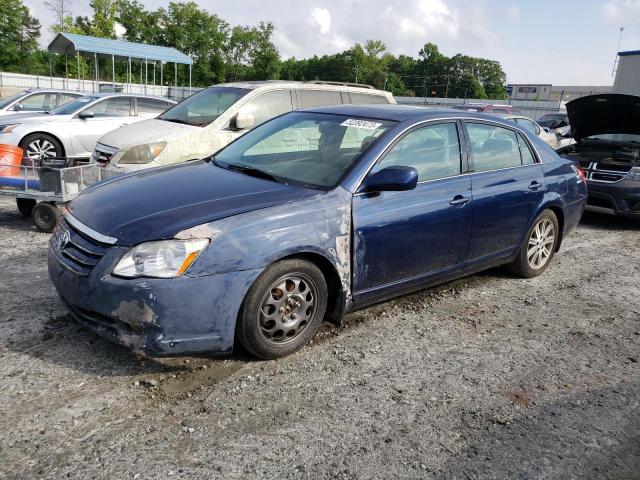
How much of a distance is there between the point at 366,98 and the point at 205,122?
2.80 m

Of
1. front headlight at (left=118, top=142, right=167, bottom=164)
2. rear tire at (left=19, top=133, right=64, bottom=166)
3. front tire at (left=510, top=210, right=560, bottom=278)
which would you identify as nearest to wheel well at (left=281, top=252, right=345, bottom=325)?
front tire at (left=510, top=210, right=560, bottom=278)

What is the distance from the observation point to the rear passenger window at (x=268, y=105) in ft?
24.8

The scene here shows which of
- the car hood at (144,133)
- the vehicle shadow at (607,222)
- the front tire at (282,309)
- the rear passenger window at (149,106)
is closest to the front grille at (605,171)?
the vehicle shadow at (607,222)

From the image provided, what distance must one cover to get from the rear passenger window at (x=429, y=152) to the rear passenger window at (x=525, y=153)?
1.00 meters

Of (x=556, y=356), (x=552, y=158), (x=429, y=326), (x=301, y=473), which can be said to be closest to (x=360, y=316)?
(x=429, y=326)

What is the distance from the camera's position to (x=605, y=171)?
Answer: 7.92 metres

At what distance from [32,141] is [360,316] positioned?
753cm

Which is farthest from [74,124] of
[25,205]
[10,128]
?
[25,205]

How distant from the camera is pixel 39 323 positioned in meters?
3.77

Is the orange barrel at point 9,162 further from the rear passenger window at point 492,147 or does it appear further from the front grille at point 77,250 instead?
the rear passenger window at point 492,147

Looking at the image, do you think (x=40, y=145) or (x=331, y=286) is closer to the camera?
(x=331, y=286)

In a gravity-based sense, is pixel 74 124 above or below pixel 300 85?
below

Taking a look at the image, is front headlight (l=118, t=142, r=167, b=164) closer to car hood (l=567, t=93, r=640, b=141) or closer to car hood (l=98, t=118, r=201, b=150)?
car hood (l=98, t=118, r=201, b=150)

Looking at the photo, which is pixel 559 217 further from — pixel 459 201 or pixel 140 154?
pixel 140 154
